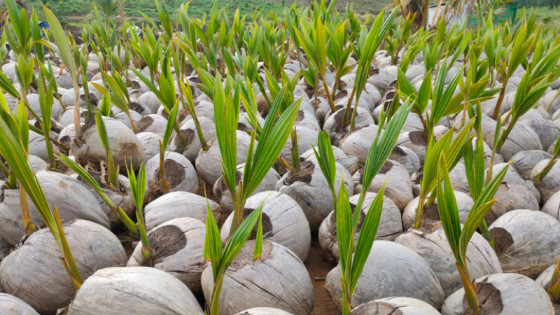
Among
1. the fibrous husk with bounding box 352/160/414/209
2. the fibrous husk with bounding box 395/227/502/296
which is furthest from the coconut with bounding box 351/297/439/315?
the fibrous husk with bounding box 352/160/414/209

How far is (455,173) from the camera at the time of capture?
1476 mm

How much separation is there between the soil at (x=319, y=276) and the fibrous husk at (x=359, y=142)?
0.47 m

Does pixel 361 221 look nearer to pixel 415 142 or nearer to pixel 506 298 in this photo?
pixel 506 298

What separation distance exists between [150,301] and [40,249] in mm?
386

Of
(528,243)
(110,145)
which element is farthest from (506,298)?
(110,145)

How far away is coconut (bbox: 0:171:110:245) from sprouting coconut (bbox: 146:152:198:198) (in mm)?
226

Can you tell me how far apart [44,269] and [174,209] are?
0.39m

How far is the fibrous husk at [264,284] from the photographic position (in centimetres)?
92

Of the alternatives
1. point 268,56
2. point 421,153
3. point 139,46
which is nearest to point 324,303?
point 421,153

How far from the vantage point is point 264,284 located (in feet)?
3.04

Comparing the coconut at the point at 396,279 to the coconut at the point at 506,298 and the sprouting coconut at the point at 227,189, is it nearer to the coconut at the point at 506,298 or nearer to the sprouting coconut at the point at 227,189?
the coconut at the point at 506,298

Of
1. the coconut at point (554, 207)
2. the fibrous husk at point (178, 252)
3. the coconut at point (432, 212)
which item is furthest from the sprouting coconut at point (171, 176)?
the coconut at point (554, 207)

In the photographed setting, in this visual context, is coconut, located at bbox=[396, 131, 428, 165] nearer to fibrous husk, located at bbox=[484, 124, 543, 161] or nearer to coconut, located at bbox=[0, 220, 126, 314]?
fibrous husk, located at bbox=[484, 124, 543, 161]

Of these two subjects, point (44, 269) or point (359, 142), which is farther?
point (359, 142)
